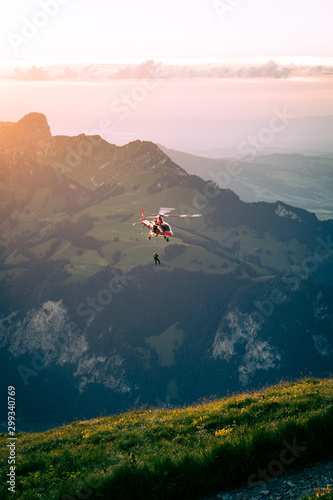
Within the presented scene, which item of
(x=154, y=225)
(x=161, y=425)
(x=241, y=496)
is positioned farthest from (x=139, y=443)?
(x=154, y=225)

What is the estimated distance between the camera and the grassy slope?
46.2 ft

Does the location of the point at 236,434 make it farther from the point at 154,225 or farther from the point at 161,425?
the point at 154,225

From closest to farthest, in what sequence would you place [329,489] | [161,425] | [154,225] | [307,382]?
[329,489]
[161,425]
[307,382]
[154,225]

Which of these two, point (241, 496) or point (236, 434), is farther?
point (236, 434)

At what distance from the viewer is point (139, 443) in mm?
20062

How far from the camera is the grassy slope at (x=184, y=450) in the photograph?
14.1 meters

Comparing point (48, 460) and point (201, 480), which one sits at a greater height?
point (201, 480)

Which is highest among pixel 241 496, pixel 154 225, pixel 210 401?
pixel 154 225

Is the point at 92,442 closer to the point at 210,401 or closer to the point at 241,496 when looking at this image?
the point at 210,401

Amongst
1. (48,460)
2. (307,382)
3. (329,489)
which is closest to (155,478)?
(329,489)

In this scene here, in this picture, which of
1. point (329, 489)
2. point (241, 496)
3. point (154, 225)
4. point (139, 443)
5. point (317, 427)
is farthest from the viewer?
point (154, 225)

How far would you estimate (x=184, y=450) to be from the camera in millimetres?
16391

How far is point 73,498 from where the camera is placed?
14367 mm

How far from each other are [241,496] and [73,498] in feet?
19.2
